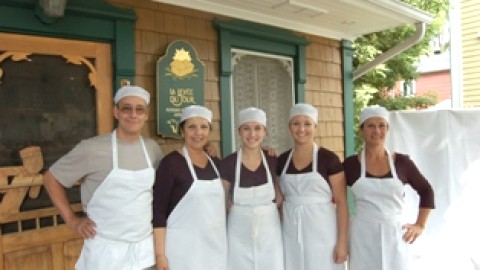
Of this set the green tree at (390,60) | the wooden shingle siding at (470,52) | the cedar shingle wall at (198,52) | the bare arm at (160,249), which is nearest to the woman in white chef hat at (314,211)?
the bare arm at (160,249)

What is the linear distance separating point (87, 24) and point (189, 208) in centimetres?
165

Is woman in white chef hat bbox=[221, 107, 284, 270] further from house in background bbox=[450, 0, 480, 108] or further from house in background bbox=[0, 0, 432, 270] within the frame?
house in background bbox=[450, 0, 480, 108]

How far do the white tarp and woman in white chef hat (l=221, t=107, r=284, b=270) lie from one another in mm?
2474

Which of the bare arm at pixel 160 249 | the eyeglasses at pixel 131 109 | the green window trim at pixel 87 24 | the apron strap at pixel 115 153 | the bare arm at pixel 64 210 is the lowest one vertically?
the bare arm at pixel 160 249

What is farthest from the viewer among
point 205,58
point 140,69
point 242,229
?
point 205,58

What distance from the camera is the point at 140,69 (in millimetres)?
3396

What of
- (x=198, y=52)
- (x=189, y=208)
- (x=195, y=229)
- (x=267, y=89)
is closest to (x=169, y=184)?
(x=189, y=208)

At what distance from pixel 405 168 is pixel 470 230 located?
211 centimetres

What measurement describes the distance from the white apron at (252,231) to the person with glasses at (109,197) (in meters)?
0.54

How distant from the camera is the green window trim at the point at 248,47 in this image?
394 cm

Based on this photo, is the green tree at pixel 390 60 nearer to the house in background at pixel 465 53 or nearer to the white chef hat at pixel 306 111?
the house in background at pixel 465 53

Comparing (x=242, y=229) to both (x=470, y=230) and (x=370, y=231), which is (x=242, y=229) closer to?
(x=370, y=231)

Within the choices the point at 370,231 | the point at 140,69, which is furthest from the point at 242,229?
the point at 140,69

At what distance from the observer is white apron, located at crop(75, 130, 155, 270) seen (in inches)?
85.8
